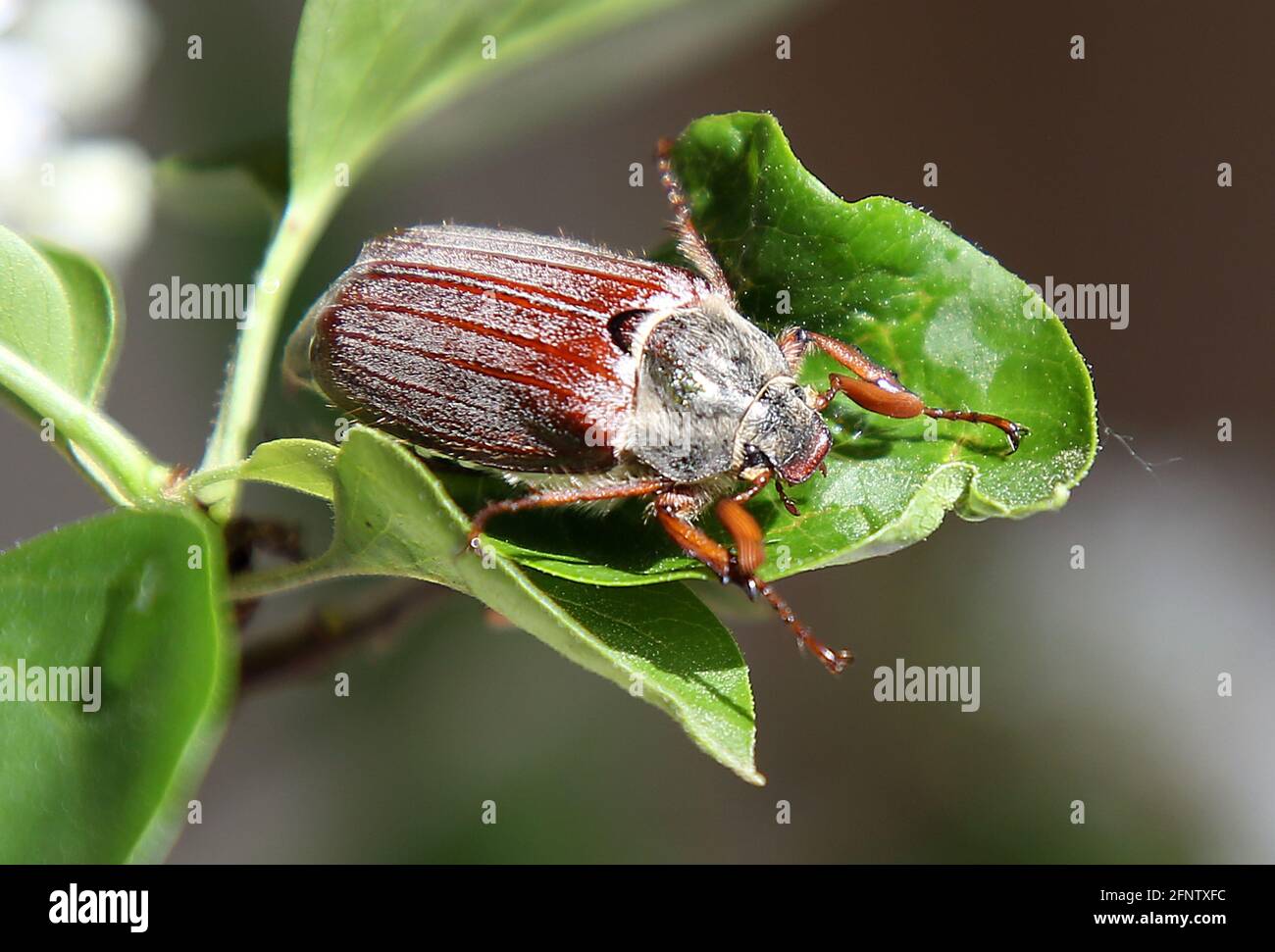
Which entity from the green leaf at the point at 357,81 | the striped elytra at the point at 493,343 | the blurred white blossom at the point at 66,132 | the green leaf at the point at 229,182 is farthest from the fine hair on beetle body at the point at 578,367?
the blurred white blossom at the point at 66,132

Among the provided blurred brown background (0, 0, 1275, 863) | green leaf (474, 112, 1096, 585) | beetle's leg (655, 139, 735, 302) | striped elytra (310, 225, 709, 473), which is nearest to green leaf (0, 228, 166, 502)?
striped elytra (310, 225, 709, 473)

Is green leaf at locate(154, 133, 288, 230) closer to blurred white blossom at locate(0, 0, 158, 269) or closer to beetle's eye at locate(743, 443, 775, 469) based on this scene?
blurred white blossom at locate(0, 0, 158, 269)

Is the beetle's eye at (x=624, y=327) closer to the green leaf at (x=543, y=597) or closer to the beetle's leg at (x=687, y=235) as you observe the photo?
the beetle's leg at (x=687, y=235)

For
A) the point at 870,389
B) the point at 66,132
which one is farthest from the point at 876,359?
the point at 66,132

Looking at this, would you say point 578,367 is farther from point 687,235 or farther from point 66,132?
point 66,132
